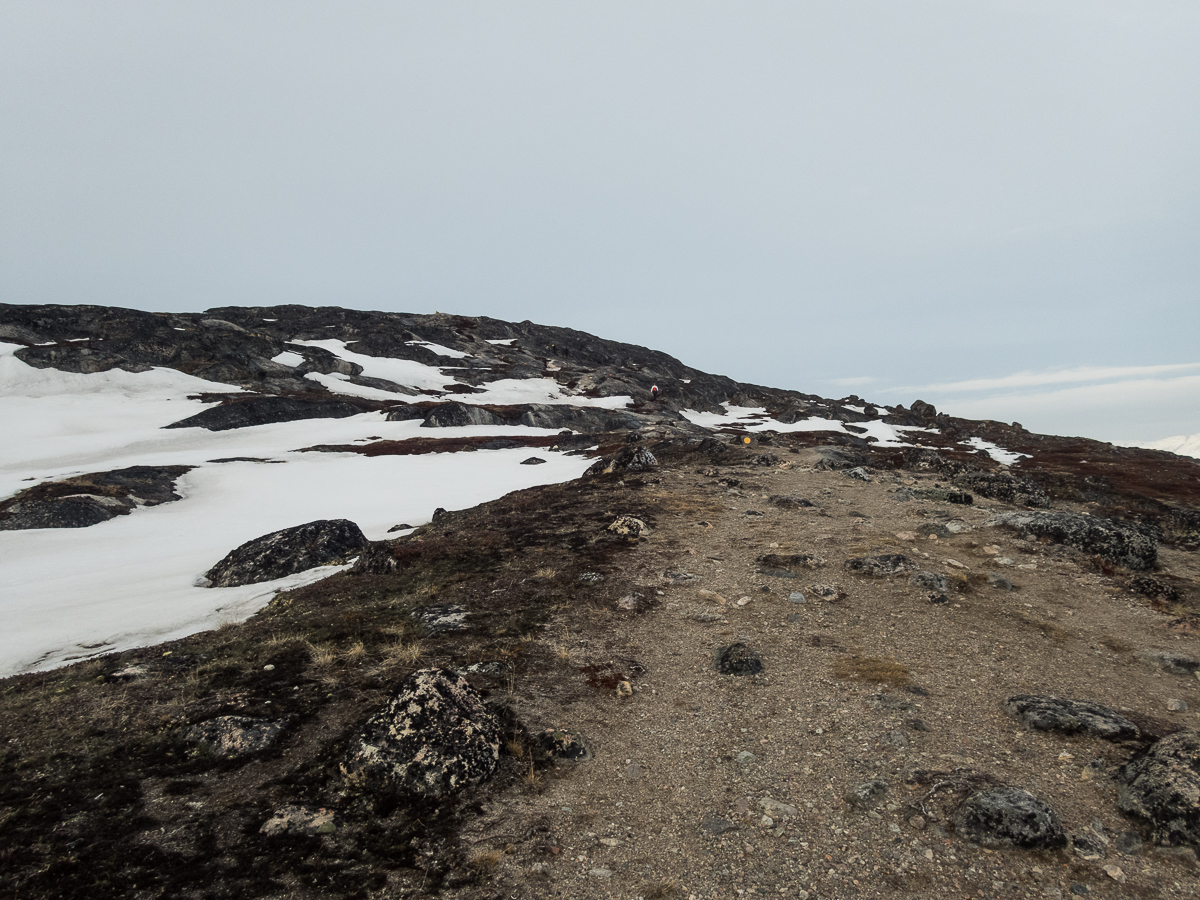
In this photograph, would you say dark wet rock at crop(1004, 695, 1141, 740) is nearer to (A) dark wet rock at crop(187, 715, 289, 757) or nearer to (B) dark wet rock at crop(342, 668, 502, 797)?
(B) dark wet rock at crop(342, 668, 502, 797)

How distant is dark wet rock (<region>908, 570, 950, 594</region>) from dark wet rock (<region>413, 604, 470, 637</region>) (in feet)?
36.1

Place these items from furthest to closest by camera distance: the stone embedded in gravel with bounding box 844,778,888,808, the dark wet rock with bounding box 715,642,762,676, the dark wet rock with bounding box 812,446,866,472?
the dark wet rock with bounding box 812,446,866,472
the dark wet rock with bounding box 715,642,762,676
the stone embedded in gravel with bounding box 844,778,888,808

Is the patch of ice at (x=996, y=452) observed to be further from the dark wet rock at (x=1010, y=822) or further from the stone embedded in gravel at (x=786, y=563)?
the dark wet rock at (x=1010, y=822)

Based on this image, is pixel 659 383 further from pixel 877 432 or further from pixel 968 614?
pixel 968 614

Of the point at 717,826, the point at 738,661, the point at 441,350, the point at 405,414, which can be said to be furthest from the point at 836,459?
the point at 441,350

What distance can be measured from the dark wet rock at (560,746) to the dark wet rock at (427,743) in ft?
1.98

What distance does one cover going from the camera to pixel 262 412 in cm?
5756

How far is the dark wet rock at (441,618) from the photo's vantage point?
1184 cm

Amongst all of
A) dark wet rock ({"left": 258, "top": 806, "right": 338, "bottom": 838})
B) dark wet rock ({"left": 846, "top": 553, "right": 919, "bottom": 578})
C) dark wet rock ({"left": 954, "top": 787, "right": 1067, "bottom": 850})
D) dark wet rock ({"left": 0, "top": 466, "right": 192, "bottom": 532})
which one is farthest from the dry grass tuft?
dark wet rock ({"left": 0, "top": 466, "right": 192, "bottom": 532})

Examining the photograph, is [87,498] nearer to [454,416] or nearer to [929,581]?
[454,416]

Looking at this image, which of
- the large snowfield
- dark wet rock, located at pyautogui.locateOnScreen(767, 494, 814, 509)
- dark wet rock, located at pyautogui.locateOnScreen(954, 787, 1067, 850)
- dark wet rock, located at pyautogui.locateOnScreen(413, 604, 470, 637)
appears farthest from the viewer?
dark wet rock, located at pyautogui.locateOnScreen(767, 494, 814, 509)

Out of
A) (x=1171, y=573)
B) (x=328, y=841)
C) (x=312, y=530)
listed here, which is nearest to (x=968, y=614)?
(x=1171, y=573)

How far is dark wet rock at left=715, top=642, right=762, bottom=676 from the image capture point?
32.5 ft

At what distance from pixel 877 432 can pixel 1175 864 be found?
8630cm
